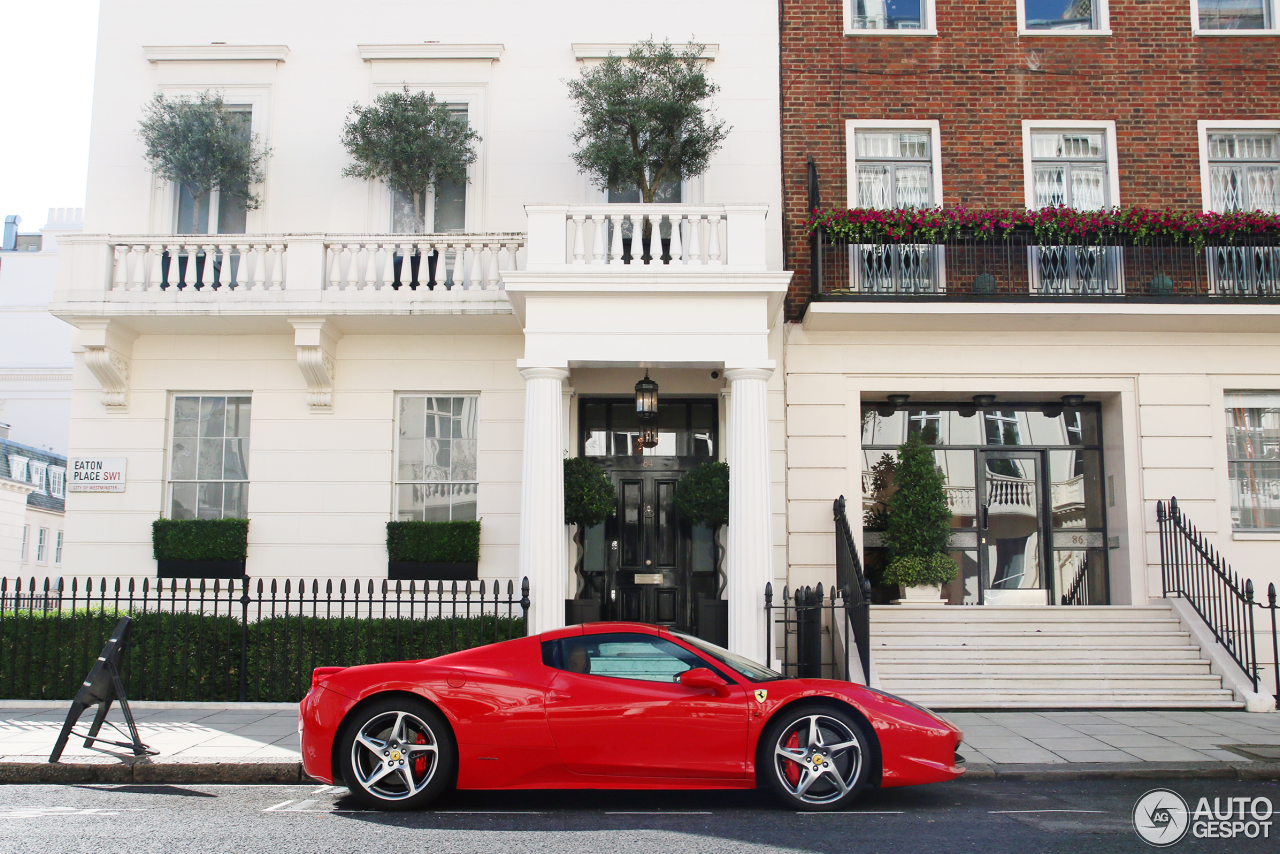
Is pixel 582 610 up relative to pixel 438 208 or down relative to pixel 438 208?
down

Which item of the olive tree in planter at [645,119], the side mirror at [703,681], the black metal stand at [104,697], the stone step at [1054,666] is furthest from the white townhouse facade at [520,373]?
the side mirror at [703,681]

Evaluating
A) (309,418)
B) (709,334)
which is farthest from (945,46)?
(309,418)

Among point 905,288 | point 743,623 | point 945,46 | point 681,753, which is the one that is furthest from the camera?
point 945,46

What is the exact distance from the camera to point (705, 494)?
1303 centimetres

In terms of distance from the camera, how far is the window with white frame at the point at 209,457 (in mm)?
14156

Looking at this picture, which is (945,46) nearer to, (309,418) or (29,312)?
(309,418)

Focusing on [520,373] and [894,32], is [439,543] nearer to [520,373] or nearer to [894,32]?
[520,373]

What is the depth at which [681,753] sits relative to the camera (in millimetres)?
6648

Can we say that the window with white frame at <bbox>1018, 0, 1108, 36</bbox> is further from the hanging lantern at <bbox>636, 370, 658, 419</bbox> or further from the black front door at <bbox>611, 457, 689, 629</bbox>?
the black front door at <bbox>611, 457, 689, 629</bbox>

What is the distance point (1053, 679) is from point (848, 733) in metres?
5.88

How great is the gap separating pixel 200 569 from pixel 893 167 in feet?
34.9

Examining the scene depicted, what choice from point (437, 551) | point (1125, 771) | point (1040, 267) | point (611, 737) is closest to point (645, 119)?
point (1040, 267)

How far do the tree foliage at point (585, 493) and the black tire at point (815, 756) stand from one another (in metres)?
6.40


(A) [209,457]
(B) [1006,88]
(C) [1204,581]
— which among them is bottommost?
(C) [1204,581]
